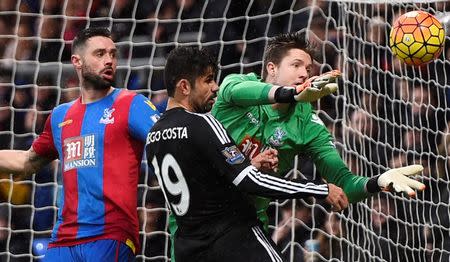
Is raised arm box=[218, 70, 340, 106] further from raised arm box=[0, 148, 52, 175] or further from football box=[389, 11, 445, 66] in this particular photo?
football box=[389, 11, 445, 66]

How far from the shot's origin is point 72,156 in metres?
5.04

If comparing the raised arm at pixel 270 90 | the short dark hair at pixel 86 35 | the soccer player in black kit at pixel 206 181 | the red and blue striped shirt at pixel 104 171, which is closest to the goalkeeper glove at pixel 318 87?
the raised arm at pixel 270 90

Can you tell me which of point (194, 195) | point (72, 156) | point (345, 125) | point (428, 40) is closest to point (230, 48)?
point (345, 125)

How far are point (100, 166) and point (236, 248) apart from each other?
0.97 metres

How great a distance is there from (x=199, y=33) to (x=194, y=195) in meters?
3.04

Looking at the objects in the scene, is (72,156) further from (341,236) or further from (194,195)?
(341,236)

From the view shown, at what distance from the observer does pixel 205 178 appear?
14.1ft

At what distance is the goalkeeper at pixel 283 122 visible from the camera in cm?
473

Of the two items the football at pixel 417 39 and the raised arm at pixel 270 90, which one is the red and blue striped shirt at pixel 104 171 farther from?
the football at pixel 417 39

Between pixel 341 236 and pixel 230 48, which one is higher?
pixel 230 48

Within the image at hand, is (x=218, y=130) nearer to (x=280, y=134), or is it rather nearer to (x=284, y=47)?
(x=280, y=134)

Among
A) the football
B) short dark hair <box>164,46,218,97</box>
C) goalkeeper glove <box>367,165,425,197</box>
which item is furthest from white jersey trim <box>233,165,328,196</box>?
the football

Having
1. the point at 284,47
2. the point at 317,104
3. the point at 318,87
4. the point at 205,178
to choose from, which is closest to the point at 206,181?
the point at 205,178

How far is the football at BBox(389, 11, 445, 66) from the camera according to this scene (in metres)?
5.69
